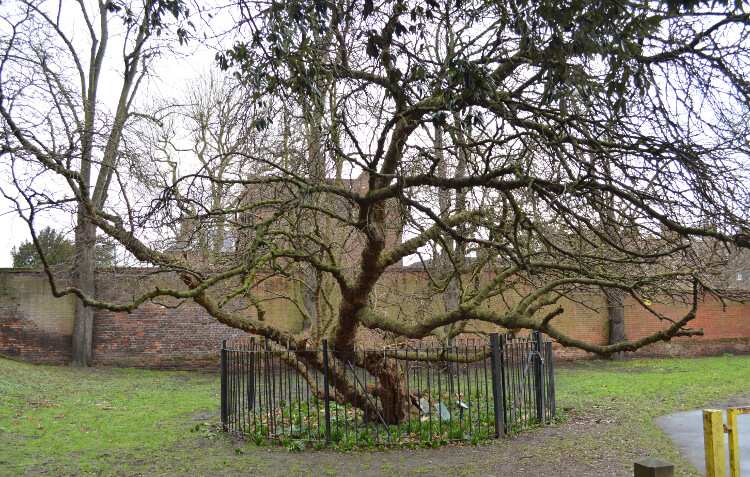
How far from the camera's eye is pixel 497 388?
9.33 meters

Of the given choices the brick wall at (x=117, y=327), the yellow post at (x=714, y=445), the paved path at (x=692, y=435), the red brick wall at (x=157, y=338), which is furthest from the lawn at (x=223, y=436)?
the yellow post at (x=714, y=445)

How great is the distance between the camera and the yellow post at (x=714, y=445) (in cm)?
401

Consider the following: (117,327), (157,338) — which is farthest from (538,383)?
(117,327)

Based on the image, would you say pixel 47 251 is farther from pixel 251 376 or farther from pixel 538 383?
pixel 538 383

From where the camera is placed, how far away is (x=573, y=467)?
756 cm

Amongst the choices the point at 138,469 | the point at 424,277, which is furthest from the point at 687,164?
the point at 424,277

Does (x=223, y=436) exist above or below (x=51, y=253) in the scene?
below

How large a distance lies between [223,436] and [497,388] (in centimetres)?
407

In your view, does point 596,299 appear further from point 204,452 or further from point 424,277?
point 204,452

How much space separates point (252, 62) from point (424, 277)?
14.1 m

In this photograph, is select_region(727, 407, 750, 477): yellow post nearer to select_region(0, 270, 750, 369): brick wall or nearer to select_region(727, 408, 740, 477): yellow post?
select_region(727, 408, 740, 477): yellow post

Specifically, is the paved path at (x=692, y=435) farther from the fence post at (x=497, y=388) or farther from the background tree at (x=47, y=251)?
the background tree at (x=47, y=251)

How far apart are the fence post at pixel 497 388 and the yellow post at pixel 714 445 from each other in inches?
205

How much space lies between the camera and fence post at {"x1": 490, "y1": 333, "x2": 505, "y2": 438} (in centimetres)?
927
